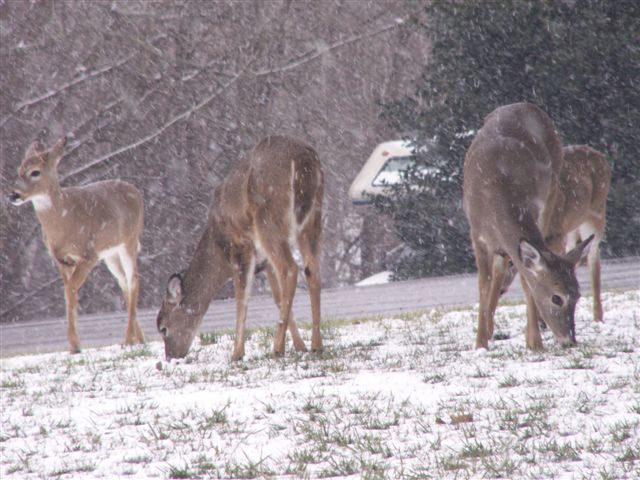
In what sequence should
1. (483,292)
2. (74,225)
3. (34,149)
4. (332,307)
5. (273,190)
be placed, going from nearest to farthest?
(483,292) < (273,190) < (74,225) < (34,149) < (332,307)

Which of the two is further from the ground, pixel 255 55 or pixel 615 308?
pixel 255 55

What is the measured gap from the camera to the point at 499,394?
6.03 meters

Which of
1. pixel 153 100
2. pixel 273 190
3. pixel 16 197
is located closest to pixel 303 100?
pixel 153 100

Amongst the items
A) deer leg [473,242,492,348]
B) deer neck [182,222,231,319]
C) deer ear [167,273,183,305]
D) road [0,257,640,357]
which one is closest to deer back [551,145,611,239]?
deer leg [473,242,492,348]

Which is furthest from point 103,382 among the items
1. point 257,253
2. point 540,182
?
point 540,182

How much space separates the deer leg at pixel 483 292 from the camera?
812 centimetres

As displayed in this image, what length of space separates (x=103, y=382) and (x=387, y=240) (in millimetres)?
19287

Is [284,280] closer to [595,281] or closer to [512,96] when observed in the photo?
[595,281]

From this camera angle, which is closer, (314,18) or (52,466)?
(52,466)

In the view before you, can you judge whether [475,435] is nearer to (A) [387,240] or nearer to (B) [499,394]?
(B) [499,394]

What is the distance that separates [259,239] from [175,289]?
93 centimetres

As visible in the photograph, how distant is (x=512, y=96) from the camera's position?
59.9 feet

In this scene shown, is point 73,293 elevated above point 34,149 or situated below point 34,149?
below

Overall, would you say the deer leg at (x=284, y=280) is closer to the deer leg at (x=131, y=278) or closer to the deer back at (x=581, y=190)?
the deer back at (x=581, y=190)
